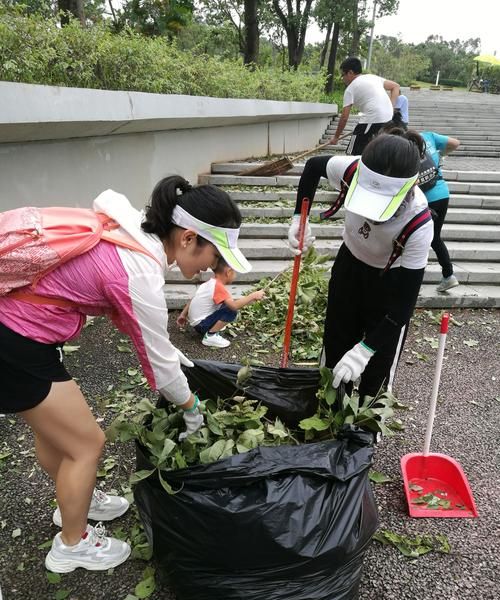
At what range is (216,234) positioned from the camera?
145 centimetres

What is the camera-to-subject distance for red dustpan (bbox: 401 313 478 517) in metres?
2.09

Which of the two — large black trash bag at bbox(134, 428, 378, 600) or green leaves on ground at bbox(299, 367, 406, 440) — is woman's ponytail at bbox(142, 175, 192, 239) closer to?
large black trash bag at bbox(134, 428, 378, 600)

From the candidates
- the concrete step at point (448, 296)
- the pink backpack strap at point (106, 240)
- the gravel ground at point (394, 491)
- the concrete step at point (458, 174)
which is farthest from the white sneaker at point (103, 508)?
the concrete step at point (458, 174)

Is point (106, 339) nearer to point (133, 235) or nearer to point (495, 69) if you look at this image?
point (133, 235)

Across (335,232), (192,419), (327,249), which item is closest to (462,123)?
(335,232)

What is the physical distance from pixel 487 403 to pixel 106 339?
8.97ft

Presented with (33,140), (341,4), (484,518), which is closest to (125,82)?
(33,140)

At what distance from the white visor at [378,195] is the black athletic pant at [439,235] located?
2.34 m

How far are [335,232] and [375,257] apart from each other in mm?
3334

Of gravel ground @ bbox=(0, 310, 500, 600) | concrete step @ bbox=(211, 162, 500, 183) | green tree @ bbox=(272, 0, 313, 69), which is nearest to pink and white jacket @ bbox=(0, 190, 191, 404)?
gravel ground @ bbox=(0, 310, 500, 600)

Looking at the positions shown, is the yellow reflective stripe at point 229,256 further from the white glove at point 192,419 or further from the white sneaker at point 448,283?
the white sneaker at point 448,283

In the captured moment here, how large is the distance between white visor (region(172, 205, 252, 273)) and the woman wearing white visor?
523 millimetres

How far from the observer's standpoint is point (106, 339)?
356cm

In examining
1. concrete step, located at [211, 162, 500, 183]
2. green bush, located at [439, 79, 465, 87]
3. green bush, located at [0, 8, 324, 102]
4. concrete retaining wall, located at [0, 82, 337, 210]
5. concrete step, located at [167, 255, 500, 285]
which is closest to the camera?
concrete retaining wall, located at [0, 82, 337, 210]
